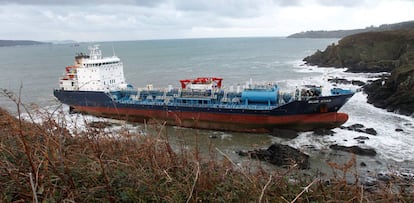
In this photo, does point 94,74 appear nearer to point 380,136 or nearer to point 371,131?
point 371,131

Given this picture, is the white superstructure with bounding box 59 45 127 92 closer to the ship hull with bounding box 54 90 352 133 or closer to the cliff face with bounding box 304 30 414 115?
the ship hull with bounding box 54 90 352 133

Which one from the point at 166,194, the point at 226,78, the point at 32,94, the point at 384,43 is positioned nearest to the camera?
the point at 166,194

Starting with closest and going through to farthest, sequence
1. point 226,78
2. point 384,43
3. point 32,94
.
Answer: point 32,94 < point 226,78 < point 384,43

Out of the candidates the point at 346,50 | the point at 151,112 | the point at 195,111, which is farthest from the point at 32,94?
the point at 346,50

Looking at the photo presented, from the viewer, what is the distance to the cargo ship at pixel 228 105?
1623 cm

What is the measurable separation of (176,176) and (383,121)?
59.7 feet

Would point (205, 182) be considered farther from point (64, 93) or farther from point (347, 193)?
point (64, 93)

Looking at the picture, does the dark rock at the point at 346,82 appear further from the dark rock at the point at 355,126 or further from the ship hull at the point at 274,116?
the ship hull at the point at 274,116

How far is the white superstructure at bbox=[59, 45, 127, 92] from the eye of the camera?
2225 cm

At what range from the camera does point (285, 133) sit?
16047 mm

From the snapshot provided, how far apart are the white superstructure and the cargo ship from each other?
0.14 m

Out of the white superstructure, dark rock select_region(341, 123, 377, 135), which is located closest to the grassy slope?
dark rock select_region(341, 123, 377, 135)

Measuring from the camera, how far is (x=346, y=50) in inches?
1870

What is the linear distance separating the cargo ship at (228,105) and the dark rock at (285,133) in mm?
291
